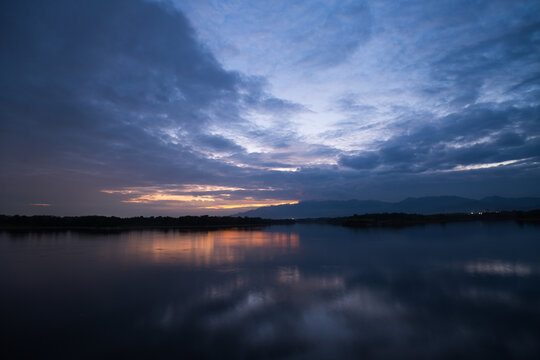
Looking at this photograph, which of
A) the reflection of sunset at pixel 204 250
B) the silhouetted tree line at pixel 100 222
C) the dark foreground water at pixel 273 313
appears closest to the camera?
the dark foreground water at pixel 273 313

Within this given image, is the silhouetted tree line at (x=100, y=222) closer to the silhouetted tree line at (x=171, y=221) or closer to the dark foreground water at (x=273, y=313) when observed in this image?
the silhouetted tree line at (x=171, y=221)

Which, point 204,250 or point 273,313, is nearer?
point 273,313

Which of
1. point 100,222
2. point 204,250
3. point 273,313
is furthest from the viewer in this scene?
point 100,222

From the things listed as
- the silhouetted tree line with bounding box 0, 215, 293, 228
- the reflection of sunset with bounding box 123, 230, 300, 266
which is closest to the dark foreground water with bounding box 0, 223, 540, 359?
the reflection of sunset with bounding box 123, 230, 300, 266

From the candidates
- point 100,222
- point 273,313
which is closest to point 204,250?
point 273,313

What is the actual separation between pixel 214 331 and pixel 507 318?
1009 centimetres

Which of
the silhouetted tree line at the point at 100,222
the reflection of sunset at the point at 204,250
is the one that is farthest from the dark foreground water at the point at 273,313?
the silhouetted tree line at the point at 100,222

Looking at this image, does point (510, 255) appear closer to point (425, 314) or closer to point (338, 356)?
point (425, 314)

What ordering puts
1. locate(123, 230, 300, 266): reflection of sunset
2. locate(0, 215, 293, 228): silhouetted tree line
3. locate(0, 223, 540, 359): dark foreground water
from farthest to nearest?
locate(0, 215, 293, 228): silhouetted tree line, locate(123, 230, 300, 266): reflection of sunset, locate(0, 223, 540, 359): dark foreground water

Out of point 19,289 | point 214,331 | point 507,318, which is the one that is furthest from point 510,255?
point 19,289

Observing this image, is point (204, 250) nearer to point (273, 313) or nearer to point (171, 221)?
point (273, 313)

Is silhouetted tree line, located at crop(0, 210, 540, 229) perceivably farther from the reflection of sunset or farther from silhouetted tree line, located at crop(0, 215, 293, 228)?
the reflection of sunset

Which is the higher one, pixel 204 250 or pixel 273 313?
pixel 273 313

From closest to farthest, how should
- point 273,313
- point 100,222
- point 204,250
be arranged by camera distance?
point 273,313 → point 204,250 → point 100,222
